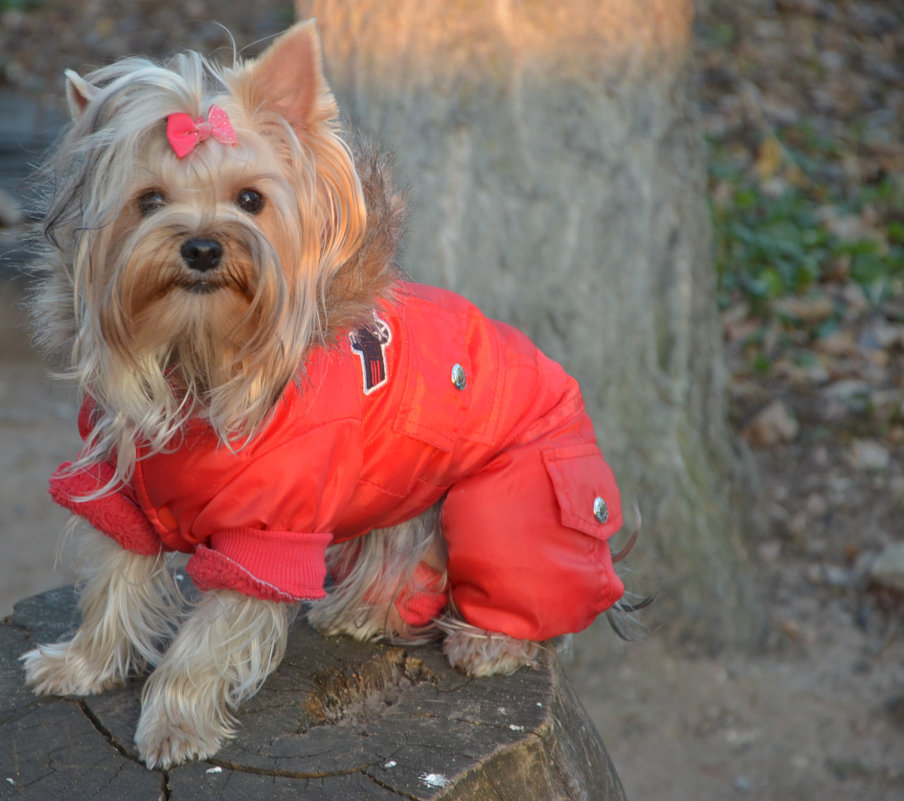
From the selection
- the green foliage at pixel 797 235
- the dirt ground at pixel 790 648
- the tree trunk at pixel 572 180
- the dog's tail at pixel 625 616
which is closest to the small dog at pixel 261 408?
the dog's tail at pixel 625 616

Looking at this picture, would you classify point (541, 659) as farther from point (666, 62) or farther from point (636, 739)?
point (666, 62)

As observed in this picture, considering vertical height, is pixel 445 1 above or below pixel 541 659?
above

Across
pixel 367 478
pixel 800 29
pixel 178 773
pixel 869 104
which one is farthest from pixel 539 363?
pixel 800 29

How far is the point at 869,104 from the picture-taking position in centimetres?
840

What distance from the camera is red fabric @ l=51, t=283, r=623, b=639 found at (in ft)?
7.75

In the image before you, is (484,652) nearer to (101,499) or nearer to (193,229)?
(101,499)

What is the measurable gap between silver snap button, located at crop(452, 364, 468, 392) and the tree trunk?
1436mm

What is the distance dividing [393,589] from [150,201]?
1.26m

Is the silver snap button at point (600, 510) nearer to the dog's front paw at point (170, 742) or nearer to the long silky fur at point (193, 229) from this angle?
the long silky fur at point (193, 229)

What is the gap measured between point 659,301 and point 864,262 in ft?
8.88

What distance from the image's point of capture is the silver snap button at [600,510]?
9.17ft

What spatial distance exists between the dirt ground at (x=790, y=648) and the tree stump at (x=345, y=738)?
1268 mm

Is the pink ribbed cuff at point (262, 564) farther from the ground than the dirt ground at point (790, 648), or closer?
farther from the ground

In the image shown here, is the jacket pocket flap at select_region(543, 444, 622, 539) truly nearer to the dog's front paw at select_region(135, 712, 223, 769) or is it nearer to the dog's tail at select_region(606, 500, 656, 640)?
the dog's tail at select_region(606, 500, 656, 640)
